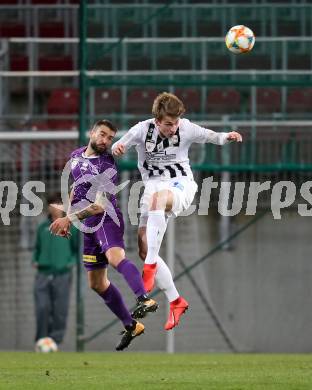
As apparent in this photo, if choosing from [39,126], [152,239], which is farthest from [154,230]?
[39,126]

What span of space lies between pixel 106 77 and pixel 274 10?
3051mm

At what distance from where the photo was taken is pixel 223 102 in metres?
21.1

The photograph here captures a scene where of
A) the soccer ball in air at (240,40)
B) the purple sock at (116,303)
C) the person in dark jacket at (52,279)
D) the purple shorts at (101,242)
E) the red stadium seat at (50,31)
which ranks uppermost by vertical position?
the red stadium seat at (50,31)

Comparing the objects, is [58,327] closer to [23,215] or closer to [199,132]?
[23,215]

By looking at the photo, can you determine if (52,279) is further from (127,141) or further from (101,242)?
(127,141)

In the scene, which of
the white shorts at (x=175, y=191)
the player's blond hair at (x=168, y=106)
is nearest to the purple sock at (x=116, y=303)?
the white shorts at (x=175, y=191)

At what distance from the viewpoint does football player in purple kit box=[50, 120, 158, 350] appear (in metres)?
12.5

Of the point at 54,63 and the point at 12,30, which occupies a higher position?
the point at 12,30

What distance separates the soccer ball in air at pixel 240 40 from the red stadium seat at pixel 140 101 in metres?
6.97

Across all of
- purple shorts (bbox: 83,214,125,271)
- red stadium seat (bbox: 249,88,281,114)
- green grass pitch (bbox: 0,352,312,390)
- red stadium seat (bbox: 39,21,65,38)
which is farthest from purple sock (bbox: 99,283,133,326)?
red stadium seat (bbox: 39,21,65,38)

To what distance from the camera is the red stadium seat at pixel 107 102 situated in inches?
829

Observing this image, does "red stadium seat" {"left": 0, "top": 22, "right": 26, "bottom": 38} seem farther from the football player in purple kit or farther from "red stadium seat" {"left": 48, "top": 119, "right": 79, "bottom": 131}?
the football player in purple kit

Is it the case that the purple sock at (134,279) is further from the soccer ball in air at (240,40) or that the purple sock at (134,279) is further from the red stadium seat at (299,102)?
the red stadium seat at (299,102)

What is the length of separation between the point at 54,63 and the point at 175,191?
1035cm
